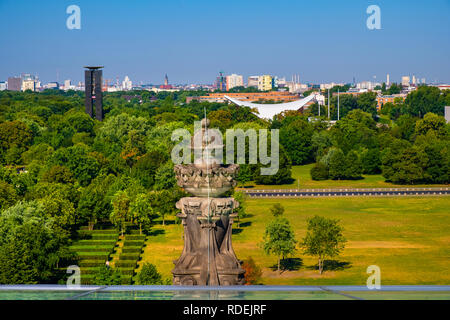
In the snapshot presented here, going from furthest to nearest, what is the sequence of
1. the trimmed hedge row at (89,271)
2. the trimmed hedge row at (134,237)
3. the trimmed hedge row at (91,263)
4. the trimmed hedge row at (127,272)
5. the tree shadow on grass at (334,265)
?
the trimmed hedge row at (134,237), the tree shadow on grass at (334,265), the trimmed hedge row at (91,263), the trimmed hedge row at (127,272), the trimmed hedge row at (89,271)

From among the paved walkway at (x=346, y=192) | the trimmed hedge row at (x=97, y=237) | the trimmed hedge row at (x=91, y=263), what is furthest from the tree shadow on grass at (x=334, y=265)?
the paved walkway at (x=346, y=192)

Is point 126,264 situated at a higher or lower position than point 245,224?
higher

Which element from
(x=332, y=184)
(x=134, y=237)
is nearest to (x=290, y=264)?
(x=134, y=237)

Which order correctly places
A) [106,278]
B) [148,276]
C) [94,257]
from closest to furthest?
1. [106,278]
2. [148,276]
3. [94,257]

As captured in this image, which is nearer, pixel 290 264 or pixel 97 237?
pixel 290 264

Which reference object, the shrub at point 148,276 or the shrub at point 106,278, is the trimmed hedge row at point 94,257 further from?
the shrub at point 106,278

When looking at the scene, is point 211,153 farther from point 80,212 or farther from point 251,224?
point 251,224

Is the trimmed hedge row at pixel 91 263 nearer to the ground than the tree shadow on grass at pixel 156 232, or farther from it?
farther from it

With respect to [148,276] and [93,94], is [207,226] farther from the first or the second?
[93,94]
